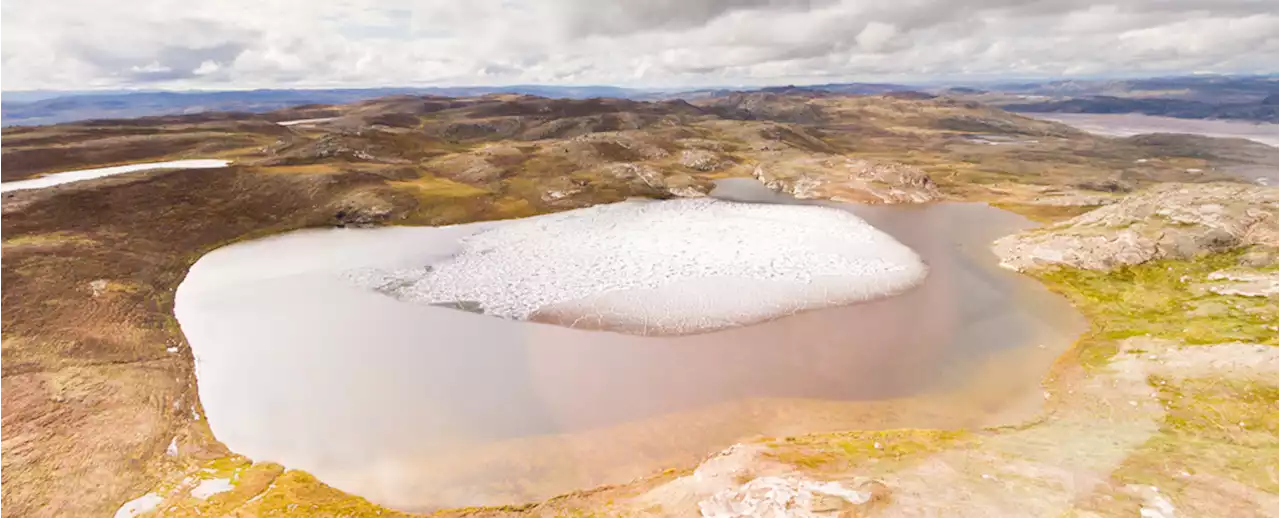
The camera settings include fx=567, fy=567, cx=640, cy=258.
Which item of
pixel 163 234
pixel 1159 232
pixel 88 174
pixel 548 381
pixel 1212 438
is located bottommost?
pixel 548 381

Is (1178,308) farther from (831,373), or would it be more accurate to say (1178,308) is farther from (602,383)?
(602,383)

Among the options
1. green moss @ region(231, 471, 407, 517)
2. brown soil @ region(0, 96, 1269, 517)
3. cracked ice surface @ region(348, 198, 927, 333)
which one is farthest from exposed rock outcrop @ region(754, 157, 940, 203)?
green moss @ region(231, 471, 407, 517)

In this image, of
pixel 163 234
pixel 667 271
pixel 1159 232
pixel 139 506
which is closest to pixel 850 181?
pixel 1159 232

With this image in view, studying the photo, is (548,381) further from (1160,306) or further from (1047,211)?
(1047,211)

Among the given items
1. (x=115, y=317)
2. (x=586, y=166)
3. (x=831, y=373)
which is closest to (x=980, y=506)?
(x=831, y=373)

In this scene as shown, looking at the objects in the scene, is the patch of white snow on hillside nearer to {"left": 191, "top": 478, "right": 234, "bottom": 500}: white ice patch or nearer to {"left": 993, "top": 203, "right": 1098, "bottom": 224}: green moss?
{"left": 191, "top": 478, "right": 234, "bottom": 500}: white ice patch
